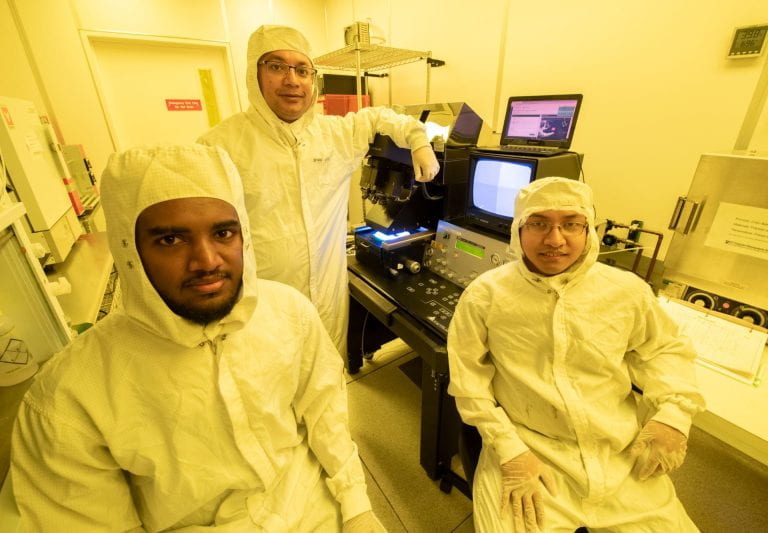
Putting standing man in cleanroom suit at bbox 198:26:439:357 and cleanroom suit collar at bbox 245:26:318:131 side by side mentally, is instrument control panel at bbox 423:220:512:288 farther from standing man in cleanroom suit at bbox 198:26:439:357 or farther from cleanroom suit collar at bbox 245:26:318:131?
cleanroom suit collar at bbox 245:26:318:131

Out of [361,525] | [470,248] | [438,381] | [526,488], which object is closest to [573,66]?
[470,248]

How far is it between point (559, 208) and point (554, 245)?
10cm

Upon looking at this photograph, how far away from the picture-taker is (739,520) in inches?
54.0

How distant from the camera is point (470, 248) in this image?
4.66ft

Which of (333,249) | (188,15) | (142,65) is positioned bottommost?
(333,249)

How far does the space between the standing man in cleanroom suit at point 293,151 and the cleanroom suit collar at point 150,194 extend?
690mm

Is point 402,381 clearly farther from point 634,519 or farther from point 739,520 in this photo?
point 739,520

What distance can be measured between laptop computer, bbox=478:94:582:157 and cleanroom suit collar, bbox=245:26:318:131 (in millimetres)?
860

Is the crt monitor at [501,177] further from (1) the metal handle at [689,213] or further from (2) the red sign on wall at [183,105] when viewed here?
(2) the red sign on wall at [183,105]

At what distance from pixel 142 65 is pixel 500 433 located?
445 cm

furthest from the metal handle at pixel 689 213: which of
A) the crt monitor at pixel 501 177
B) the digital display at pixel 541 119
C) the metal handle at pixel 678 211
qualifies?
the digital display at pixel 541 119

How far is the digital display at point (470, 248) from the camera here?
54.1 inches

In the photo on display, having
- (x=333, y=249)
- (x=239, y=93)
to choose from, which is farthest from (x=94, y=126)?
(x=333, y=249)

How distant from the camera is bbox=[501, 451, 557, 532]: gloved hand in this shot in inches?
34.0
